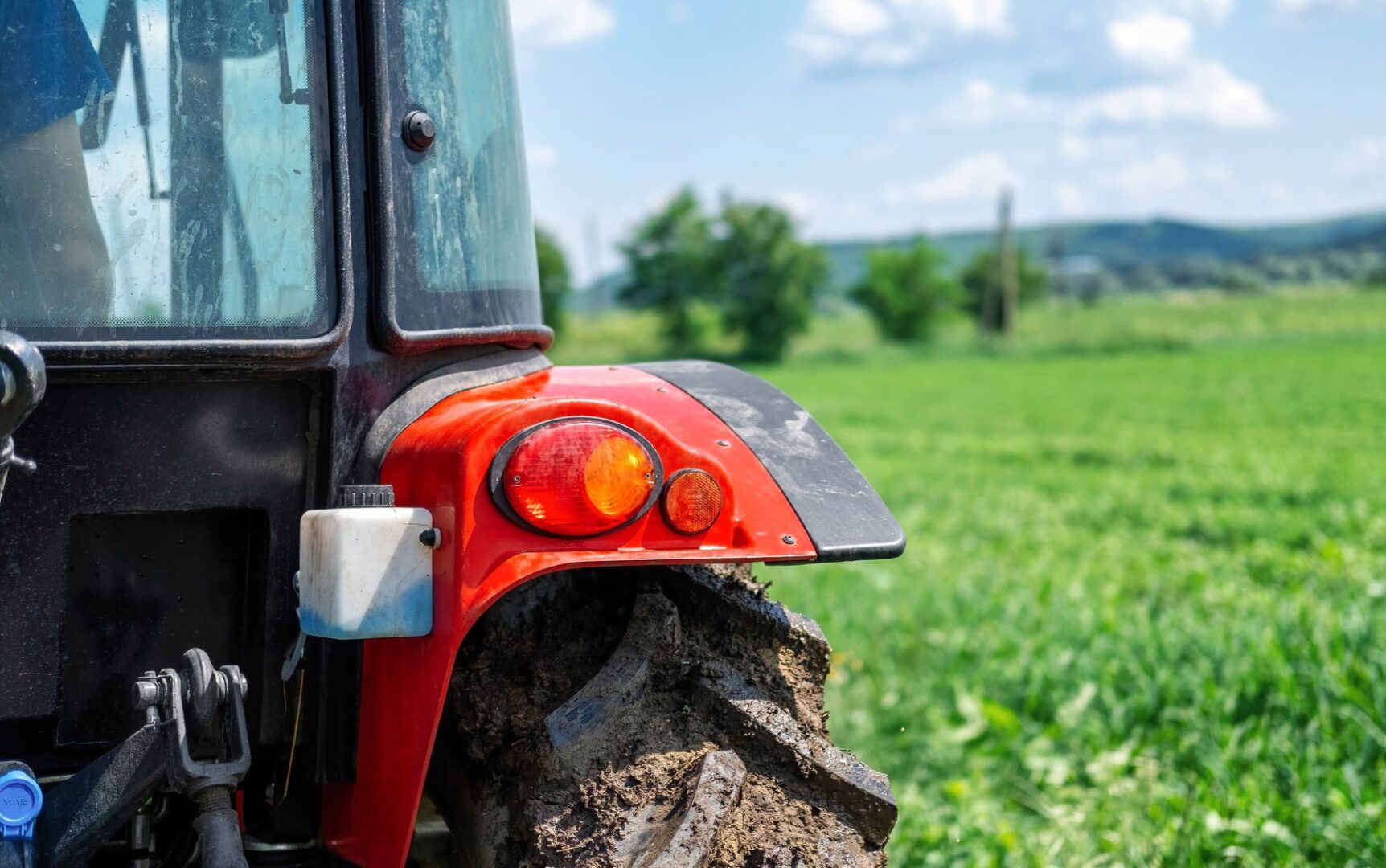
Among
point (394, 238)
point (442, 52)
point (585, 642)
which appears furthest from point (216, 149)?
point (585, 642)

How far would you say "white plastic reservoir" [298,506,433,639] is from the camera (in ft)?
5.36

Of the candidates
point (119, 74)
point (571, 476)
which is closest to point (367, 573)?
point (571, 476)

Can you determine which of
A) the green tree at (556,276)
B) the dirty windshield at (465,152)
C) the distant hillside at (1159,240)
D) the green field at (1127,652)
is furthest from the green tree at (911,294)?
the distant hillside at (1159,240)

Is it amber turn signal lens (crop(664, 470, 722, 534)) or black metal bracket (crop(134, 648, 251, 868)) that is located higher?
amber turn signal lens (crop(664, 470, 722, 534))

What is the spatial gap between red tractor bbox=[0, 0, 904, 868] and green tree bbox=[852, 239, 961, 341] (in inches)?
2586

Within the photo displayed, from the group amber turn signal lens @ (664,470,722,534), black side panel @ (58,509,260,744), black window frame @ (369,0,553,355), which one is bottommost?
black side panel @ (58,509,260,744)

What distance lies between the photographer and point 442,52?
6.54ft

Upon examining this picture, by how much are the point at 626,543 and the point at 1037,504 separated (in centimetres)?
1015

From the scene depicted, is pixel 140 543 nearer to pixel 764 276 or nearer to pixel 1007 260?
pixel 1007 260

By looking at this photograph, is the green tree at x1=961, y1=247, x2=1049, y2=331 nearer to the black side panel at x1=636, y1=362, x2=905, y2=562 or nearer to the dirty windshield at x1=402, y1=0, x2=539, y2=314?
the black side panel at x1=636, y1=362, x2=905, y2=562

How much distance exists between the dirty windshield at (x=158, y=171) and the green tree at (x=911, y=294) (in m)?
65.8

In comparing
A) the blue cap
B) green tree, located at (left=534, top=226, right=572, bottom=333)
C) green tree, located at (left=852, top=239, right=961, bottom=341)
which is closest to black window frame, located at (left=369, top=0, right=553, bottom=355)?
the blue cap

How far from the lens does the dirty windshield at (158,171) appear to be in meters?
1.63

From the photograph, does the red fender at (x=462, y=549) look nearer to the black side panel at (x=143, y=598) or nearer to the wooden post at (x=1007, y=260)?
the black side panel at (x=143, y=598)
